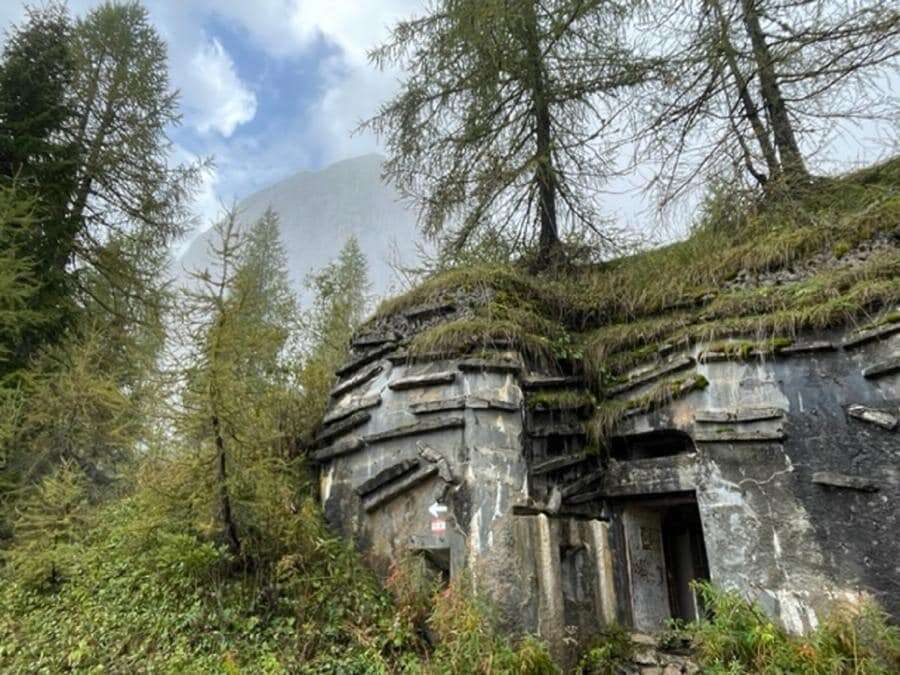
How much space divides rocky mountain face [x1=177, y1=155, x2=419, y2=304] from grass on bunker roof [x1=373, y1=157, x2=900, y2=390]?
2120 inches

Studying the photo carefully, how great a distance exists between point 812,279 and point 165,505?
7.60 m

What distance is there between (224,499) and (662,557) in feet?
17.9

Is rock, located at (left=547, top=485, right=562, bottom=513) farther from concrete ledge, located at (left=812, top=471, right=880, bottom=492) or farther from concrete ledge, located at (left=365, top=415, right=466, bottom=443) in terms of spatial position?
concrete ledge, located at (left=812, top=471, right=880, bottom=492)

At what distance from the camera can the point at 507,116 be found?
9586mm

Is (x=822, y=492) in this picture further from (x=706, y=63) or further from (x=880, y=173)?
(x=706, y=63)

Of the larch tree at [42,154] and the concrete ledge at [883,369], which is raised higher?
the larch tree at [42,154]

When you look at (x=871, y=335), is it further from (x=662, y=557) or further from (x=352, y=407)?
(x=352, y=407)

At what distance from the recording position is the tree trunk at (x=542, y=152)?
9117 millimetres

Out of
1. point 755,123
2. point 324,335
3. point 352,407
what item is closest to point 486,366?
point 352,407

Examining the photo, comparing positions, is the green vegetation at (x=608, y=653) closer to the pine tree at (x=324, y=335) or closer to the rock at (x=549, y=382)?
the rock at (x=549, y=382)

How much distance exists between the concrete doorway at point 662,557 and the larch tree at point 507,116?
15.0ft

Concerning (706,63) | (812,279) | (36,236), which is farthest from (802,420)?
(36,236)

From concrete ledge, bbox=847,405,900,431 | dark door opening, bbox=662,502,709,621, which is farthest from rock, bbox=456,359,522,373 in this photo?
concrete ledge, bbox=847,405,900,431

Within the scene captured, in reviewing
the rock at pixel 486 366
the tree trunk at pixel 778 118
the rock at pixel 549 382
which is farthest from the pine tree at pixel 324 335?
the tree trunk at pixel 778 118
